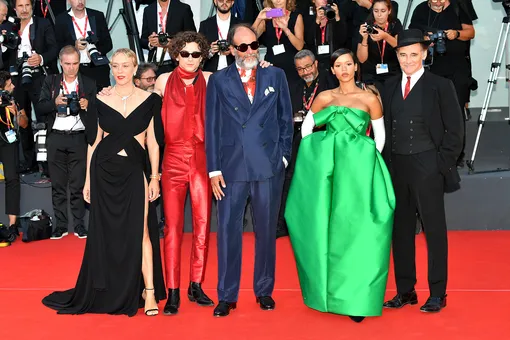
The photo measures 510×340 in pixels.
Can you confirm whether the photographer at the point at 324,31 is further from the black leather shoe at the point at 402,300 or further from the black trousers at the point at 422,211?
the black leather shoe at the point at 402,300

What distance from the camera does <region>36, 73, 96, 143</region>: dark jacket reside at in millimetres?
8031

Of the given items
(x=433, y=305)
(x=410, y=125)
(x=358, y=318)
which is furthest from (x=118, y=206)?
(x=433, y=305)

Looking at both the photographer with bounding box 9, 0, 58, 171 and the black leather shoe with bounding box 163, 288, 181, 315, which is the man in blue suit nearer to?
the black leather shoe with bounding box 163, 288, 181, 315

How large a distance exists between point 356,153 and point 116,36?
20.3ft

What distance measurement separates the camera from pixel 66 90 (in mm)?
8070

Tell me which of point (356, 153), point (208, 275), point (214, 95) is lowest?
point (208, 275)

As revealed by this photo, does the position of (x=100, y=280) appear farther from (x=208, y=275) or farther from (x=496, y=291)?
(x=496, y=291)

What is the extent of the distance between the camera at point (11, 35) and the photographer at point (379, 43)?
331cm

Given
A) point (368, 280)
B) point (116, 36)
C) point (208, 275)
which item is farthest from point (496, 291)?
point (116, 36)

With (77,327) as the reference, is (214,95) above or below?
above

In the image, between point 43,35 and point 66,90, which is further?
point 43,35

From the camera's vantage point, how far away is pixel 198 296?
5773mm

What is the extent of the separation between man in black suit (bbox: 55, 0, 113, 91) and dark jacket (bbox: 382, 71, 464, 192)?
4.15m

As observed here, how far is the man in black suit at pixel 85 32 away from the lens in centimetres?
877
